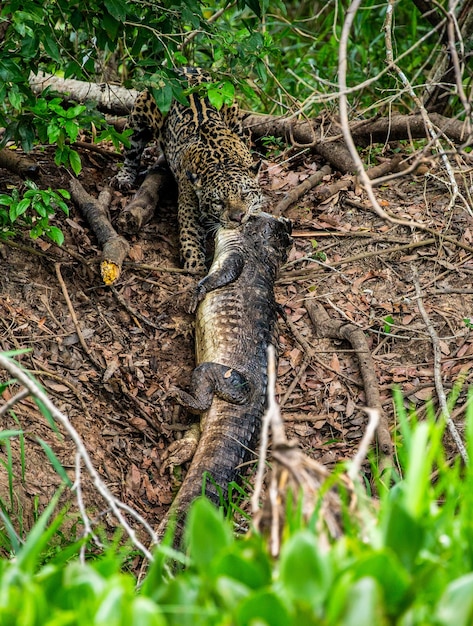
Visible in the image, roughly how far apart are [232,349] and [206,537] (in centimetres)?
331

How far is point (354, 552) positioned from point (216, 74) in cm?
368

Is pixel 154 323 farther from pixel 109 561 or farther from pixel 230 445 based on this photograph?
pixel 109 561

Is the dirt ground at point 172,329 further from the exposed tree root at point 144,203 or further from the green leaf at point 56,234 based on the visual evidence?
the green leaf at point 56,234

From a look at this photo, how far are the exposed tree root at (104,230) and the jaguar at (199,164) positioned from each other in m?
0.51

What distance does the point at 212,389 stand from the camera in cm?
447

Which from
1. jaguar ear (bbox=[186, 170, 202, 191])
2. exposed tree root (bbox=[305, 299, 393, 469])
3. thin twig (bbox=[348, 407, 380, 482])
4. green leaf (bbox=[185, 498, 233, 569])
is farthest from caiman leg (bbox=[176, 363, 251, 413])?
green leaf (bbox=[185, 498, 233, 569])

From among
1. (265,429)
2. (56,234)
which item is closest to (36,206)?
(56,234)

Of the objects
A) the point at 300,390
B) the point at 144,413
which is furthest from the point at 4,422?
the point at 300,390

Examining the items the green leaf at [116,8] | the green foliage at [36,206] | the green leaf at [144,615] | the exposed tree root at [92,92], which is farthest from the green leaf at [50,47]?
the green leaf at [144,615]

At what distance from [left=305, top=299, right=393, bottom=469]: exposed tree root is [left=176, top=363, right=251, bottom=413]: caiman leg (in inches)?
28.8

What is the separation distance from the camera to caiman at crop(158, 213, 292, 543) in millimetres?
4051

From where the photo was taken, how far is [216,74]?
452 cm

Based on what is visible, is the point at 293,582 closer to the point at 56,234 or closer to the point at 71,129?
the point at 71,129

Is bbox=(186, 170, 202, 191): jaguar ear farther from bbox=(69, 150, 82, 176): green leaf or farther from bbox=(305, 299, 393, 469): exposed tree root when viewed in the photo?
bbox=(69, 150, 82, 176): green leaf
